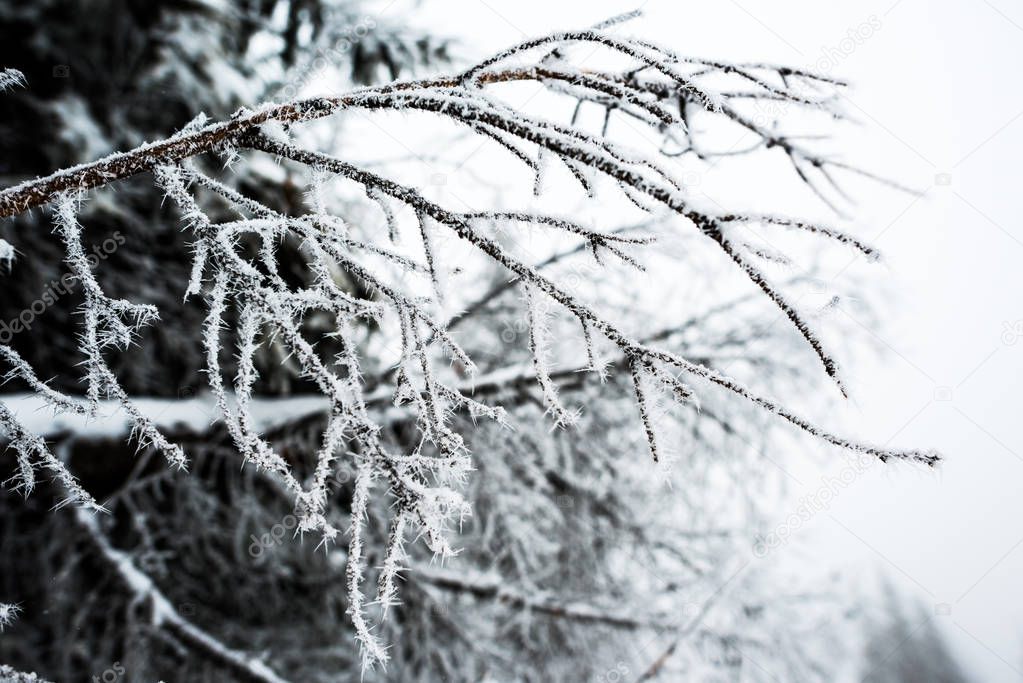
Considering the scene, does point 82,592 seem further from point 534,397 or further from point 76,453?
point 534,397

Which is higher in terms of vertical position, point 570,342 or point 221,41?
point 221,41

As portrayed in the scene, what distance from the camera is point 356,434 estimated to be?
A: 1089mm

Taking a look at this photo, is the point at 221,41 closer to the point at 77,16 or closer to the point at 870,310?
the point at 77,16

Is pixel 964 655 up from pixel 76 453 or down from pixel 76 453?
down

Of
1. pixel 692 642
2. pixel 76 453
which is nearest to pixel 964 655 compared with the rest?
pixel 692 642

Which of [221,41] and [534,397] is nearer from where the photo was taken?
[534,397]

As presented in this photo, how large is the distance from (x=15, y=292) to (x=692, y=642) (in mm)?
4818

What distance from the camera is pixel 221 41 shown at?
165 inches

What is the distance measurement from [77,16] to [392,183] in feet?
12.0

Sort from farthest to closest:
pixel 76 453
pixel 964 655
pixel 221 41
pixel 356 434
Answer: pixel 964 655
pixel 221 41
pixel 76 453
pixel 356 434

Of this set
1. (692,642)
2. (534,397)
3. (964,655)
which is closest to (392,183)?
(534,397)

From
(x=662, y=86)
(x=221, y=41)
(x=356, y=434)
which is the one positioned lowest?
(x=356, y=434)

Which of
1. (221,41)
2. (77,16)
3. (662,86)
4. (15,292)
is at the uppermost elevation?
(221,41)

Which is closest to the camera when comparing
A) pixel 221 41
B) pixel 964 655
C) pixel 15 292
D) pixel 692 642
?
pixel 15 292
